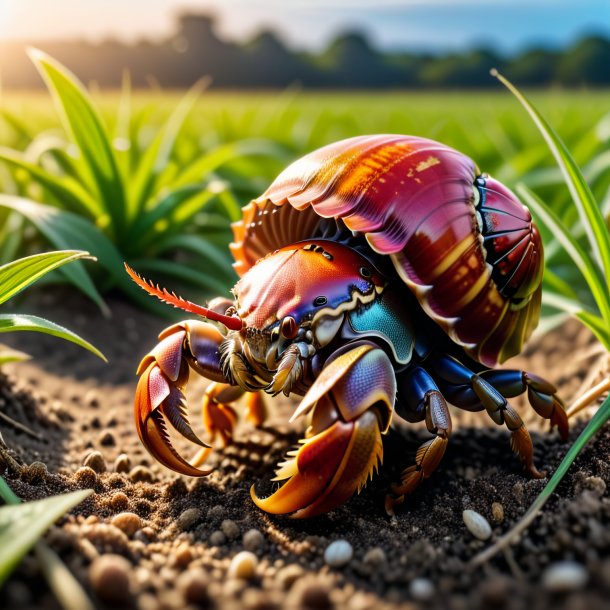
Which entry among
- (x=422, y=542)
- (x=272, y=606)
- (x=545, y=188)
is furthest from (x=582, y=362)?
(x=272, y=606)

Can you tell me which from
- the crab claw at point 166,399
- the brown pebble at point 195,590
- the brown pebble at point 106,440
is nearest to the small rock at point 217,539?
the crab claw at point 166,399

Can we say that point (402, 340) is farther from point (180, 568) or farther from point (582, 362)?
point (582, 362)

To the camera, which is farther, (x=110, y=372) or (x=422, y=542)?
(x=110, y=372)

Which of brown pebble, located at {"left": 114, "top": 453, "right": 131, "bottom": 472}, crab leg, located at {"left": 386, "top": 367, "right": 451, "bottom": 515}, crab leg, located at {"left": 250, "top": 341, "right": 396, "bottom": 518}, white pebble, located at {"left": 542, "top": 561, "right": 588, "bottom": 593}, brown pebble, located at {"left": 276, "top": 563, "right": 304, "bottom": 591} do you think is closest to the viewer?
white pebble, located at {"left": 542, "top": 561, "right": 588, "bottom": 593}

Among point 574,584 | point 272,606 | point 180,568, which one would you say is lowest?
point 180,568

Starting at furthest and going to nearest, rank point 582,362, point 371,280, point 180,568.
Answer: point 582,362, point 371,280, point 180,568

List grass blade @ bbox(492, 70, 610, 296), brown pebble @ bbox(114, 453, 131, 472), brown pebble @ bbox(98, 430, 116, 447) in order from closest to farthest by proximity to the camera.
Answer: grass blade @ bbox(492, 70, 610, 296)
brown pebble @ bbox(114, 453, 131, 472)
brown pebble @ bbox(98, 430, 116, 447)

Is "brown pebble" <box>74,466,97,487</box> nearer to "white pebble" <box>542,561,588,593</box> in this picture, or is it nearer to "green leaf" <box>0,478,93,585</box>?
"green leaf" <box>0,478,93,585</box>

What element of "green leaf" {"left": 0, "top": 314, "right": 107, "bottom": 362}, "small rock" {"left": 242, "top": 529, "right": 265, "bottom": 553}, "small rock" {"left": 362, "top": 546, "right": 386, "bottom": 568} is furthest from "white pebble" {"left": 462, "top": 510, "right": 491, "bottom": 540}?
"green leaf" {"left": 0, "top": 314, "right": 107, "bottom": 362}
